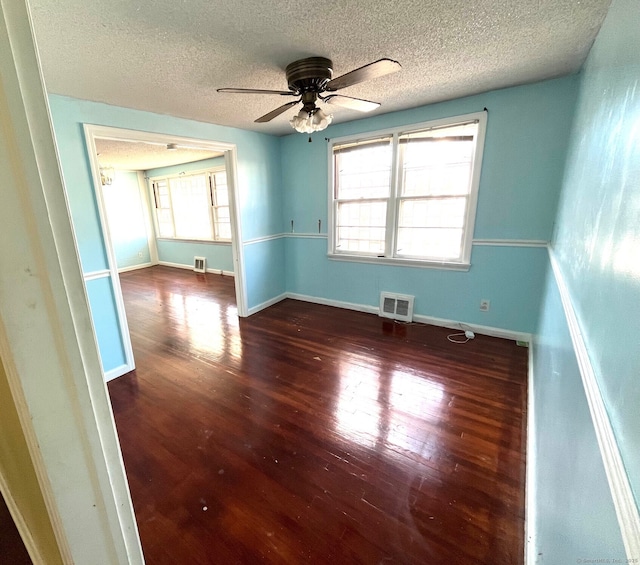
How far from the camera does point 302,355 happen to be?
2867mm

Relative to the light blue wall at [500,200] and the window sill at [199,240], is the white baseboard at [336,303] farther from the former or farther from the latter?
the window sill at [199,240]

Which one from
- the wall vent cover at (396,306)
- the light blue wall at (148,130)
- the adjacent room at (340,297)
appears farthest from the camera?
the wall vent cover at (396,306)

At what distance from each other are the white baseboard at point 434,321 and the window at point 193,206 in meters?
2.69

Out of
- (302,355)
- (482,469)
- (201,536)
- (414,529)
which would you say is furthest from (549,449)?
(302,355)

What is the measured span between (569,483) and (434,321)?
8.71ft

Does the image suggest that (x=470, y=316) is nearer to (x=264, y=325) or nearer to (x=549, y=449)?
(x=549, y=449)

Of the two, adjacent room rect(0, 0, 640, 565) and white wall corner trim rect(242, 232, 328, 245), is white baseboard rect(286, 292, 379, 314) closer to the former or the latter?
adjacent room rect(0, 0, 640, 565)

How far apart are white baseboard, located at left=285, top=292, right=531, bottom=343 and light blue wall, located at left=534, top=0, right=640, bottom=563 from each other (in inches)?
71.5

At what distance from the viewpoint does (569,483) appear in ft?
2.74

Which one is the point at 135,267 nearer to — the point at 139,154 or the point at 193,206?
the point at 193,206

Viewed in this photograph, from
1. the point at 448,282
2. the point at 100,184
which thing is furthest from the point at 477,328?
the point at 100,184

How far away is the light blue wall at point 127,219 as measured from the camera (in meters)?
6.54

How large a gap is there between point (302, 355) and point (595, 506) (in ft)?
7.89

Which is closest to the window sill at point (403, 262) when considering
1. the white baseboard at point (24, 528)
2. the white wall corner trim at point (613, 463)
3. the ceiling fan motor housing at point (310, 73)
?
the ceiling fan motor housing at point (310, 73)
